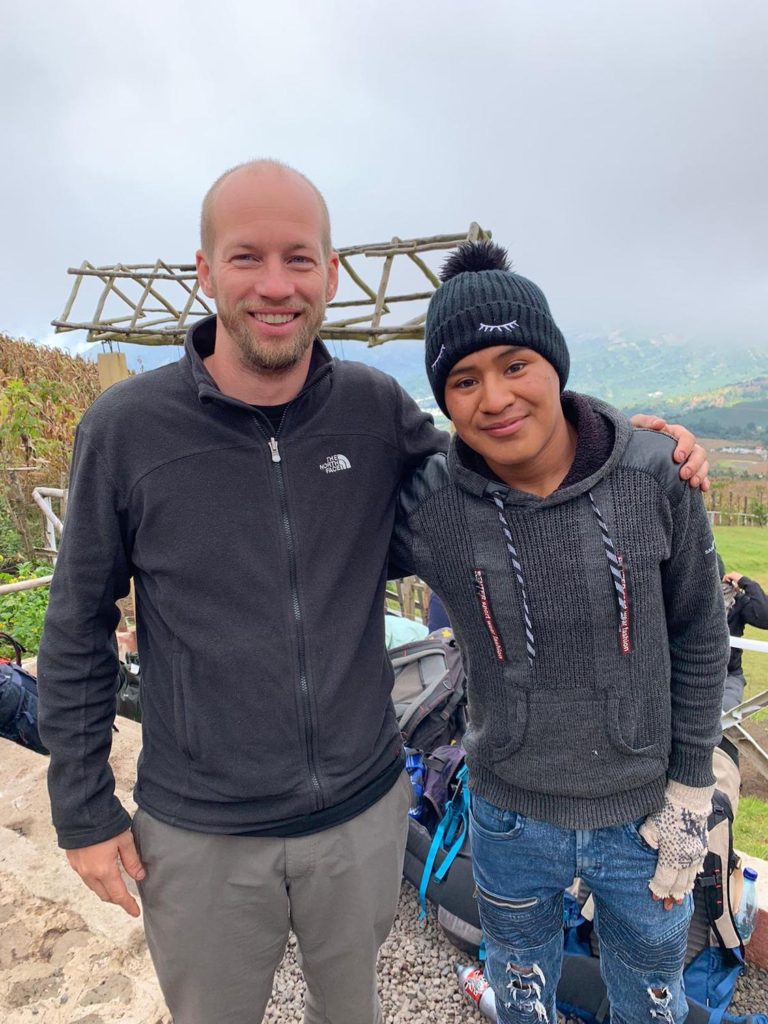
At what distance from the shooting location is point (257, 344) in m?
1.40

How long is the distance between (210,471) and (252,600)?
0.31m

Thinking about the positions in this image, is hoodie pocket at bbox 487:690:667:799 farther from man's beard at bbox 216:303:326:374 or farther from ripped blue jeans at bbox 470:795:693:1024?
man's beard at bbox 216:303:326:374

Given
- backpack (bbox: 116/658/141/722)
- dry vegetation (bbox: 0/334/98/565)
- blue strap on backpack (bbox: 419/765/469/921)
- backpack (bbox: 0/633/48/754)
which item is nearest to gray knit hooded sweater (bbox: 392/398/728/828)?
blue strap on backpack (bbox: 419/765/469/921)

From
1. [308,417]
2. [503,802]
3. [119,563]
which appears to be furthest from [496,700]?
[119,563]

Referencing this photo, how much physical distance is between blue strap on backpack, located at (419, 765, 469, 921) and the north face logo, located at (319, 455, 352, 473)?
5.05ft

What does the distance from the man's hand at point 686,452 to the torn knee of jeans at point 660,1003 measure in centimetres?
122

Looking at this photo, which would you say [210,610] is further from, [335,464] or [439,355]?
[439,355]

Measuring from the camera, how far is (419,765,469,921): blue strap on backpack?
97.7 inches

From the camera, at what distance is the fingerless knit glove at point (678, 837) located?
1.45 meters

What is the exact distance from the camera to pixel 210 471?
1.42m

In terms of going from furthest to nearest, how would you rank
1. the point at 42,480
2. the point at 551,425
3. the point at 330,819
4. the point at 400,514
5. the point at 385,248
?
1. the point at 42,480
2. the point at 385,248
3. the point at 400,514
4. the point at 330,819
5. the point at 551,425

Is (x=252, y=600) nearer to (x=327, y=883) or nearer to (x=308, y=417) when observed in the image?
(x=308, y=417)

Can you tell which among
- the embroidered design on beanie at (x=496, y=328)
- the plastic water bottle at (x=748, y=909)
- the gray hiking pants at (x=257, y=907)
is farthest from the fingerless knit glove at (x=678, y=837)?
the embroidered design on beanie at (x=496, y=328)

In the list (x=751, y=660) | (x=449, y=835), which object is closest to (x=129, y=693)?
(x=449, y=835)
